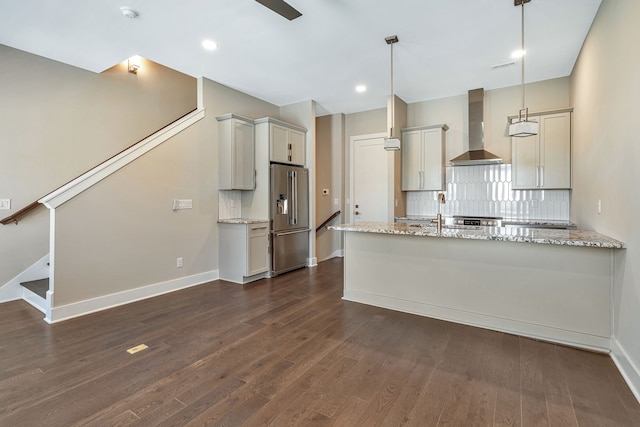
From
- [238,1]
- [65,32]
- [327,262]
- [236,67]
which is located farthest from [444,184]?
[65,32]

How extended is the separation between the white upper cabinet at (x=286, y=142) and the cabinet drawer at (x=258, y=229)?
1036 mm

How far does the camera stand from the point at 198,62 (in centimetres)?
398

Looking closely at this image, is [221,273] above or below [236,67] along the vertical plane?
below

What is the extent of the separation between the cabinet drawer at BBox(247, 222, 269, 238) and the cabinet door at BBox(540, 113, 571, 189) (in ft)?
13.4

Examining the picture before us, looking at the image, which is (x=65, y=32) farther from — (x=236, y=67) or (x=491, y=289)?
(x=491, y=289)

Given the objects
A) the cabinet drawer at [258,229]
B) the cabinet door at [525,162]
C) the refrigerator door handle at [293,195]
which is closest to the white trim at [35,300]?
the cabinet drawer at [258,229]

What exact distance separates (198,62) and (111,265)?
8.83 ft

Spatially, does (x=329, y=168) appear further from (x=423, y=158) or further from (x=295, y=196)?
(x=423, y=158)

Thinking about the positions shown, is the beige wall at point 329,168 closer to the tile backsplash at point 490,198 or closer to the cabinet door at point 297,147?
the cabinet door at point 297,147

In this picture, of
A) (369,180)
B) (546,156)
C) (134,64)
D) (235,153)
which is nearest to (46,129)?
(134,64)

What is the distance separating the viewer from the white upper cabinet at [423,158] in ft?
17.2

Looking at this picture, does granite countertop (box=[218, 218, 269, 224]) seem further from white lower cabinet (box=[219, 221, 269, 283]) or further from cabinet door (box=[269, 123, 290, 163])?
cabinet door (box=[269, 123, 290, 163])

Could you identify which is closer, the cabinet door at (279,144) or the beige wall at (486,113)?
the beige wall at (486,113)

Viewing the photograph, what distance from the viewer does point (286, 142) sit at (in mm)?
5109
